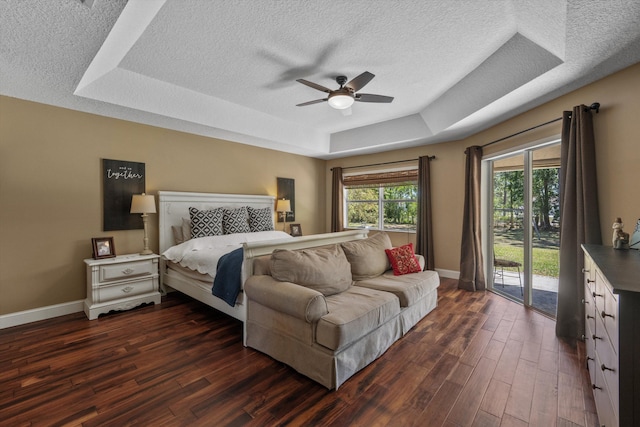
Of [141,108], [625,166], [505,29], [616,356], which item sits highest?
[505,29]

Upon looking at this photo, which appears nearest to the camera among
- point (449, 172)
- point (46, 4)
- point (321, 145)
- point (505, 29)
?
point (46, 4)

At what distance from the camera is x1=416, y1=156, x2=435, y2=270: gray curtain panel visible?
495 centimetres

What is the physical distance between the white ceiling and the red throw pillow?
73.7 inches

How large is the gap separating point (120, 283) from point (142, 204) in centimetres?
98

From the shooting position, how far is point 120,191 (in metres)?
3.62

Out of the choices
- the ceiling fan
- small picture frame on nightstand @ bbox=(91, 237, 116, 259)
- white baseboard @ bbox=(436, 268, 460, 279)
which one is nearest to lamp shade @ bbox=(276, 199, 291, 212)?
small picture frame on nightstand @ bbox=(91, 237, 116, 259)

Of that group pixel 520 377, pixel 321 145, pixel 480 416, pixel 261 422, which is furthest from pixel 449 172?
pixel 261 422

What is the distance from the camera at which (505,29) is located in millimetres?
2248

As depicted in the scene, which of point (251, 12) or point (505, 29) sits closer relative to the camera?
point (251, 12)

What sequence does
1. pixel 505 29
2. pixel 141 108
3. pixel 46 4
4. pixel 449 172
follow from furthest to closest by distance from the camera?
pixel 449 172
pixel 141 108
pixel 505 29
pixel 46 4

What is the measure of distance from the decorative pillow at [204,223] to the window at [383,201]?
318 cm

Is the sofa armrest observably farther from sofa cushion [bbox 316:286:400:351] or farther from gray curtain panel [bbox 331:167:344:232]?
gray curtain panel [bbox 331:167:344:232]

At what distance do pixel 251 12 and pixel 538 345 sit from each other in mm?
3697

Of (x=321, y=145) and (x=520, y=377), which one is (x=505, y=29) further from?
(x=321, y=145)
